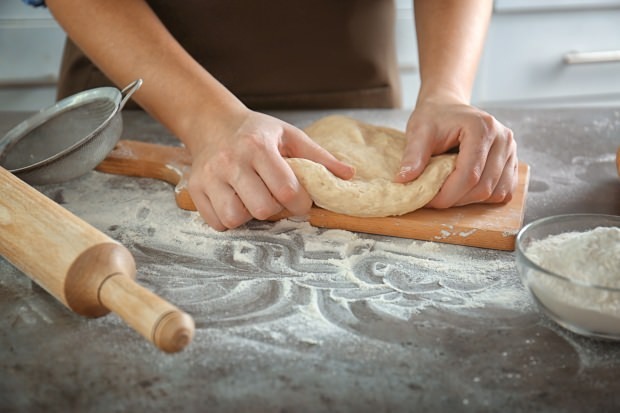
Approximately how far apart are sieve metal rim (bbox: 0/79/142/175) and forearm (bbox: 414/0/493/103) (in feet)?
1.74

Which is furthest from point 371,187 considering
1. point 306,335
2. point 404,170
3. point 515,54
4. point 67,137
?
point 515,54

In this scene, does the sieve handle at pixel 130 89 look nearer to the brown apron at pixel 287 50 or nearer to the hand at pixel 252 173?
the hand at pixel 252 173

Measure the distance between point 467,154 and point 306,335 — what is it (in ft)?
1.39

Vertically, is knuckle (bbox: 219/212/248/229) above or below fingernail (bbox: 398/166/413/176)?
below

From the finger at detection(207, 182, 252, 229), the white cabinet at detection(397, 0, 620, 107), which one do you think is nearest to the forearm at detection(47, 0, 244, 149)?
the finger at detection(207, 182, 252, 229)

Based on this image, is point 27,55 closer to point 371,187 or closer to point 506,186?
point 371,187

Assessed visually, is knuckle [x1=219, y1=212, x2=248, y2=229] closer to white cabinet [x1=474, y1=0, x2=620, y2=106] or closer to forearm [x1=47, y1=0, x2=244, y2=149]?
forearm [x1=47, y1=0, x2=244, y2=149]

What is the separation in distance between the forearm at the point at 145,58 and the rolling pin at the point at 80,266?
1.16 feet

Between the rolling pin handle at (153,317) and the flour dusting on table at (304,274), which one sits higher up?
the rolling pin handle at (153,317)

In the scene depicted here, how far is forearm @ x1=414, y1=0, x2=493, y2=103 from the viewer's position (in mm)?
1290

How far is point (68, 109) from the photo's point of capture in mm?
1296

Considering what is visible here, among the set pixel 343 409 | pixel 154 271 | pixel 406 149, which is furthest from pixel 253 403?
pixel 406 149

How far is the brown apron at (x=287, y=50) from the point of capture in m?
1.52

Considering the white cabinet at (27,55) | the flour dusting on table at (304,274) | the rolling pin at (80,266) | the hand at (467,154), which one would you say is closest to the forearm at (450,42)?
the hand at (467,154)
